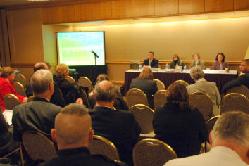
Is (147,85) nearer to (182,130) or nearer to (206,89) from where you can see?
(206,89)

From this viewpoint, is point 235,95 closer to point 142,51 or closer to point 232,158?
point 232,158

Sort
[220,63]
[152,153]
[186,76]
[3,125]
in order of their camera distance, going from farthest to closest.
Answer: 1. [220,63]
2. [186,76]
3. [3,125]
4. [152,153]

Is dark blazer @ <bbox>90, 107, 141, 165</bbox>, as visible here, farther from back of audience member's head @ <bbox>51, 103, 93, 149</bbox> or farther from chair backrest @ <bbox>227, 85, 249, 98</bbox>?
chair backrest @ <bbox>227, 85, 249, 98</bbox>

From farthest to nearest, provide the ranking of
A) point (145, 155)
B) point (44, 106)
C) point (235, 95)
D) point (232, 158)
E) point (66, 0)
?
point (66, 0)
point (235, 95)
point (44, 106)
point (145, 155)
point (232, 158)

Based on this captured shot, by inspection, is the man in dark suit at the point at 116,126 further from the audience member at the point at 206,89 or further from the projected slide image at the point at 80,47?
the projected slide image at the point at 80,47

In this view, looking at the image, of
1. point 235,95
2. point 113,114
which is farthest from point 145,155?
point 235,95

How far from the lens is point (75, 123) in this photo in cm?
196

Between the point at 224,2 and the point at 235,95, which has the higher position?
the point at 224,2

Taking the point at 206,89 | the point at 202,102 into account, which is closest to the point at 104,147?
the point at 202,102

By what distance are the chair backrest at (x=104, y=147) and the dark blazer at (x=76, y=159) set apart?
0.85 metres

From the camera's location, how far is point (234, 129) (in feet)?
5.63

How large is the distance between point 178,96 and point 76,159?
1908mm

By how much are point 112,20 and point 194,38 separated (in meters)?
A: 2.80

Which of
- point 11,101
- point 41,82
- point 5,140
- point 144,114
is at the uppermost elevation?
point 41,82
